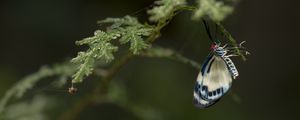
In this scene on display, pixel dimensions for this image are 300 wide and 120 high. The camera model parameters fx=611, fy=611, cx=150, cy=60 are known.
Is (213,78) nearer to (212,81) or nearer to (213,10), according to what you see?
(212,81)

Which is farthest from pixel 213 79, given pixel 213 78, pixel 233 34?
pixel 233 34

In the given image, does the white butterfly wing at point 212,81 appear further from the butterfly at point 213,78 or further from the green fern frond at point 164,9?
the green fern frond at point 164,9

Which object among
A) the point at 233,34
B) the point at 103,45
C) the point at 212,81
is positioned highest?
the point at 233,34

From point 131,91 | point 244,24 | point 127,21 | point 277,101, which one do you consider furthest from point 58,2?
point 127,21

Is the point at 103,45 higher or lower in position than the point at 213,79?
higher

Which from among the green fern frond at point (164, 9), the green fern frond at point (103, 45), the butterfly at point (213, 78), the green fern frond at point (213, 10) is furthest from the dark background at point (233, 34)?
the green fern frond at point (213, 10)

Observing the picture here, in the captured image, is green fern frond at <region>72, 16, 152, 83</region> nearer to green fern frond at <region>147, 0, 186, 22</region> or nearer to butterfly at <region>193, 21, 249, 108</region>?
green fern frond at <region>147, 0, 186, 22</region>

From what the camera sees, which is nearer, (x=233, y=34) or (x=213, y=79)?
(x=213, y=79)
